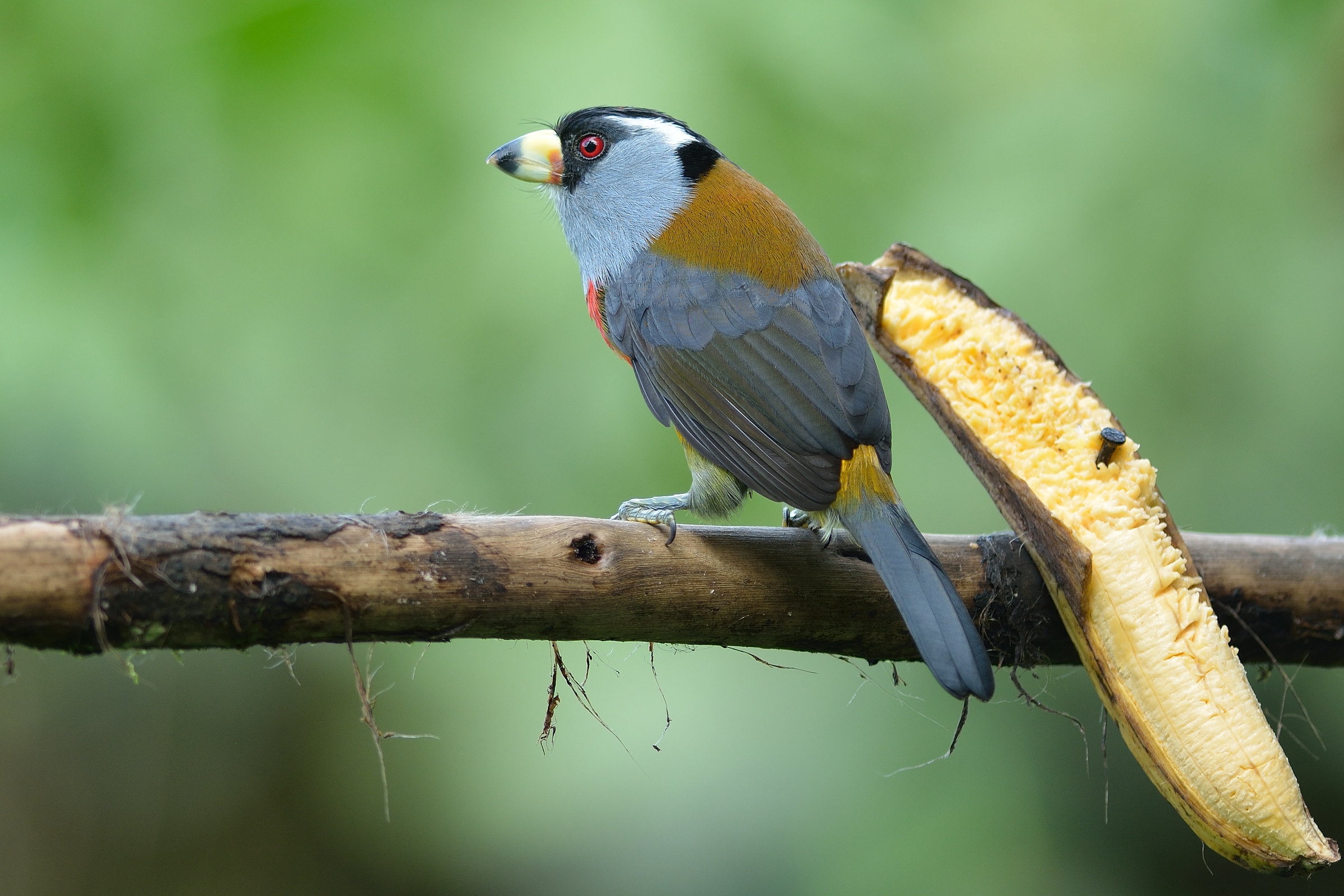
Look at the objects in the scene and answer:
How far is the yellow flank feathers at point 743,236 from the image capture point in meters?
2.41

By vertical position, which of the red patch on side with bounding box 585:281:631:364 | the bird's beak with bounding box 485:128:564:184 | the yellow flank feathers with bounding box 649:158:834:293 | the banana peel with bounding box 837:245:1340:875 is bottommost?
the banana peel with bounding box 837:245:1340:875

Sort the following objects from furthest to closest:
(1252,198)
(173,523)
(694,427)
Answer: (1252,198), (694,427), (173,523)

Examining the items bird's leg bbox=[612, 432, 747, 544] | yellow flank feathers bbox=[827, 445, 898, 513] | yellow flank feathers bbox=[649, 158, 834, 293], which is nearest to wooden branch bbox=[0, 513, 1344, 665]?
yellow flank feathers bbox=[827, 445, 898, 513]

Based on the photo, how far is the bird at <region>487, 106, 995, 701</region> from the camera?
1.92m

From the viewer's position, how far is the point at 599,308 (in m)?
2.59

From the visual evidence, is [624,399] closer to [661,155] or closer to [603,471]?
[603,471]

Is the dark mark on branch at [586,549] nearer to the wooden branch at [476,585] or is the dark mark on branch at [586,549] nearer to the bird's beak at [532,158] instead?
the wooden branch at [476,585]

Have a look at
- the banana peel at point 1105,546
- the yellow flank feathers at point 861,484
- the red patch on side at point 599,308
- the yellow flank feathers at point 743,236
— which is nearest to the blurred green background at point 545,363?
the red patch on side at point 599,308

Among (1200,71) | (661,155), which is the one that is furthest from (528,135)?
(1200,71)

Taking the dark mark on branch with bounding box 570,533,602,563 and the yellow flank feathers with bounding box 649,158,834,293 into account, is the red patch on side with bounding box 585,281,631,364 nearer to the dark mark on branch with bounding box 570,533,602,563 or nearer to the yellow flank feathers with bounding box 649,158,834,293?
the yellow flank feathers with bounding box 649,158,834,293

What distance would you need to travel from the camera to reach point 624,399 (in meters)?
3.17

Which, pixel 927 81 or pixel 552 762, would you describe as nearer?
pixel 552 762

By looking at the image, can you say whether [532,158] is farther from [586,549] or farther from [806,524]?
[586,549]

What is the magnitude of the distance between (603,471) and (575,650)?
0.58 m
